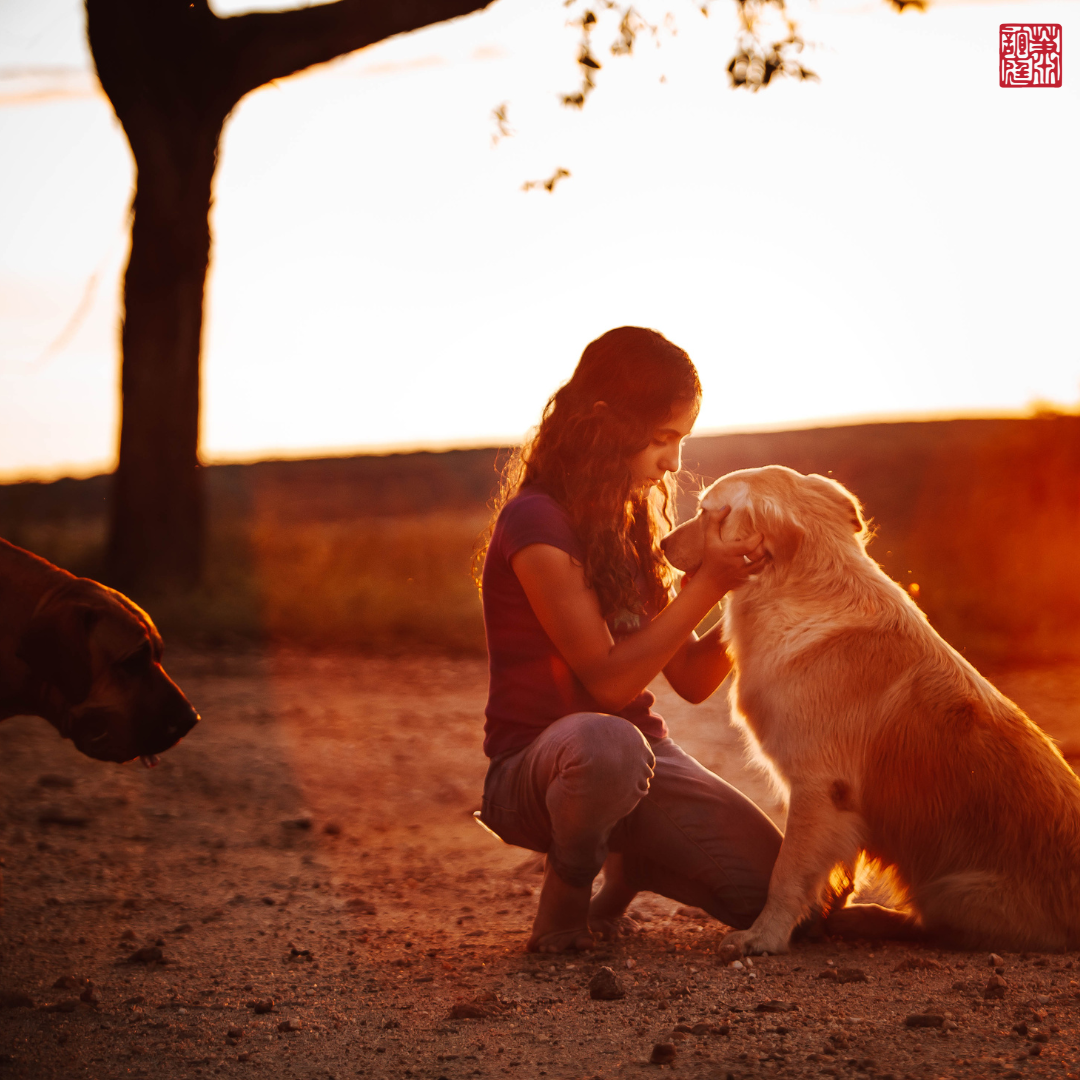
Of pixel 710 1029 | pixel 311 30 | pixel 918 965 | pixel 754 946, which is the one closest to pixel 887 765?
pixel 918 965

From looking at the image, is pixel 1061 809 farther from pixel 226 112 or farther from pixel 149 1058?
pixel 226 112

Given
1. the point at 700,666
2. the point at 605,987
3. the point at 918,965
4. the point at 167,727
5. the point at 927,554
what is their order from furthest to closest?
the point at 927,554
the point at 700,666
the point at 167,727
the point at 918,965
the point at 605,987

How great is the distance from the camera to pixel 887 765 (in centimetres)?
295

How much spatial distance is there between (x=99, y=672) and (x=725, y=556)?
1.88 meters

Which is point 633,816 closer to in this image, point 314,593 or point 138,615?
point 138,615

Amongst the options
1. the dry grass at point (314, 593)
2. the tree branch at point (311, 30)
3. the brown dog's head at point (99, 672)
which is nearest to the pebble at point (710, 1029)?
the brown dog's head at point (99, 672)

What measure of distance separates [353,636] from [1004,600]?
5422 millimetres

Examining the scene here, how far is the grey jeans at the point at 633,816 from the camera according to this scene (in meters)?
2.88

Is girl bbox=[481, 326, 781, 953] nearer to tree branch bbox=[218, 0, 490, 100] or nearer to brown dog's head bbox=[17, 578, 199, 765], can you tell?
brown dog's head bbox=[17, 578, 199, 765]

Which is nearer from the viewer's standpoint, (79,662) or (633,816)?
(79,662)

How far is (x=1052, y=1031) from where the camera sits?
2303 mm

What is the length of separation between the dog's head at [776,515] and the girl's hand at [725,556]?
22 mm

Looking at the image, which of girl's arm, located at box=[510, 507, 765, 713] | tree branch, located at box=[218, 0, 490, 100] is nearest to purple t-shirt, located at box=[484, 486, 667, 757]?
girl's arm, located at box=[510, 507, 765, 713]

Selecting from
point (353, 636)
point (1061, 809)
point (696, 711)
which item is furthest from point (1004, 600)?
point (1061, 809)
